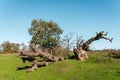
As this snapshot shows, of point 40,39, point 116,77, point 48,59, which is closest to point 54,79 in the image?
point 116,77

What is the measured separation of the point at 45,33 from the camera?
68125 mm

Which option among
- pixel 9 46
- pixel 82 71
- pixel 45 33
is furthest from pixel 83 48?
pixel 9 46

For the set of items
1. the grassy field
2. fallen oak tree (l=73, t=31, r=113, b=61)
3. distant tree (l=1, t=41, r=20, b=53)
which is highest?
distant tree (l=1, t=41, r=20, b=53)

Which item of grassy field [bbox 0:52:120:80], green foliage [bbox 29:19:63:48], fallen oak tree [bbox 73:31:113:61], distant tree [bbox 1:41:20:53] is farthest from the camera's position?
distant tree [bbox 1:41:20:53]

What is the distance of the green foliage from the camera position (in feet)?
219

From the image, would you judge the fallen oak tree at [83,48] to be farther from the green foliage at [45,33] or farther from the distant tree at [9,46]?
the distant tree at [9,46]

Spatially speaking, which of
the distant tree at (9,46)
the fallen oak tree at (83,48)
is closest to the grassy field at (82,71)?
the fallen oak tree at (83,48)

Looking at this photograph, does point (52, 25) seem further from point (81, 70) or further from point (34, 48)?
point (81, 70)

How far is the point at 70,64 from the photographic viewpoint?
71.8 feet

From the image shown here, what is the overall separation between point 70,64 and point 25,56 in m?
5.68

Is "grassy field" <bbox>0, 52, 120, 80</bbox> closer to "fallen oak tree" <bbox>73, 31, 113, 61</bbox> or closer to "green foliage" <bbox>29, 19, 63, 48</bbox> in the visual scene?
"fallen oak tree" <bbox>73, 31, 113, 61</bbox>

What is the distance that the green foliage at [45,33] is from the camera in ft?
219

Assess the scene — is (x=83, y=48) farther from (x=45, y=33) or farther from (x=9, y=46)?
(x=9, y=46)

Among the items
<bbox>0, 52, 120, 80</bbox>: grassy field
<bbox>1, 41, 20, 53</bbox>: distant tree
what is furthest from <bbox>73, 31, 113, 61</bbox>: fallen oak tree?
<bbox>1, 41, 20, 53</bbox>: distant tree
